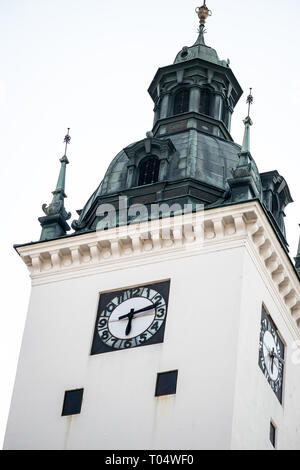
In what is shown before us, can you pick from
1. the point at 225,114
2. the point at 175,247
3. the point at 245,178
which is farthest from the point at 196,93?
the point at 175,247

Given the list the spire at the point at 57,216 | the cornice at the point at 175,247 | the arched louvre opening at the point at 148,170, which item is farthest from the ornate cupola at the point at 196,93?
the cornice at the point at 175,247

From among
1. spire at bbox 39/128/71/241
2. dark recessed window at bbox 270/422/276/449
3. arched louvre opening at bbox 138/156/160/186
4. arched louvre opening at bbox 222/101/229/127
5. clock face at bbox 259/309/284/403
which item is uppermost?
arched louvre opening at bbox 222/101/229/127

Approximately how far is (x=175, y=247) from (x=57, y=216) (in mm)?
3661

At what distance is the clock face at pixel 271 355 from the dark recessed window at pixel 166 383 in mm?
2213

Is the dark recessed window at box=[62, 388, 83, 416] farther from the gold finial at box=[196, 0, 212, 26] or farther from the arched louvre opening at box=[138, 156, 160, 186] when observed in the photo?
the gold finial at box=[196, 0, 212, 26]

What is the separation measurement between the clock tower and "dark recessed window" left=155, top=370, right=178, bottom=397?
0.07 feet

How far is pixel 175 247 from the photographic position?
36344mm

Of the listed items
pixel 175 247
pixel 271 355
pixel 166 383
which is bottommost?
pixel 166 383

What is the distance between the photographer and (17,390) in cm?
3559

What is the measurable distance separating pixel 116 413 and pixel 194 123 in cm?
927

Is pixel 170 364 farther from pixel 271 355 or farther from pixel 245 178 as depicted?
pixel 245 178

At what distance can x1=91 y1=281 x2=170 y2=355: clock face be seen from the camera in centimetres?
3512

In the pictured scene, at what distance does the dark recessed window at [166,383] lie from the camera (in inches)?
1332

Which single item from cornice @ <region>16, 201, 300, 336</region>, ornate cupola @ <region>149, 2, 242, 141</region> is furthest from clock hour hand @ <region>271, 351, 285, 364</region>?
ornate cupola @ <region>149, 2, 242, 141</region>
